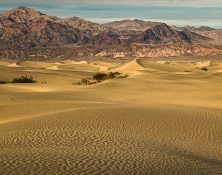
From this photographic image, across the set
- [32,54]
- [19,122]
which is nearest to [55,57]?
[32,54]

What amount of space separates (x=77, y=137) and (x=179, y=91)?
2517 centimetres

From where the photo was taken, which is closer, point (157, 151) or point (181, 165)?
point (181, 165)

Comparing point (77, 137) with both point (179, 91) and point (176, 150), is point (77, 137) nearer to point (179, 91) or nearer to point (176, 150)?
point (176, 150)

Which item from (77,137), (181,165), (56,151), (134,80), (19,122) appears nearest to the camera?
(181,165)

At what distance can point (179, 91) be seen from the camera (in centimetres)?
3888

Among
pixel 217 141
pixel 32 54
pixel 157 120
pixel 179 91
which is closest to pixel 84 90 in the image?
pixel 179 91

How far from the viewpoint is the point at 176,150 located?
13352 mm

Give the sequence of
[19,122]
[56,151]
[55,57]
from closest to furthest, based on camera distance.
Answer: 1. [56,151]
2. [19,122]
3. [55,57]

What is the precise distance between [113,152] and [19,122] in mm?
7643

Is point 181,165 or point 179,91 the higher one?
point 181,165

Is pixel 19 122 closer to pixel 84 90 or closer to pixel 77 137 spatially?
pixel 77 137

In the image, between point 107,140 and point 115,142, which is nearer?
point 115,142

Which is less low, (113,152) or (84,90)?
(113,152)

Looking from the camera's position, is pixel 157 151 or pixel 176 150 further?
pixel 176 150
